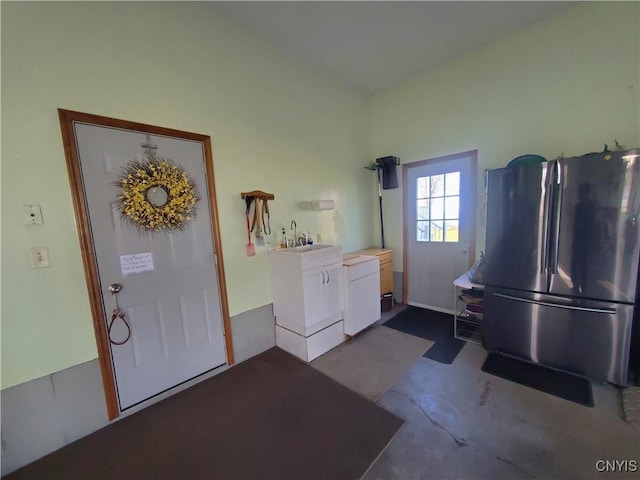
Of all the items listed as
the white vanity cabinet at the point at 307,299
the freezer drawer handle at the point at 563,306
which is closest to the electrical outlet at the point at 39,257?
the white vanity cabinet at the point at 307,299

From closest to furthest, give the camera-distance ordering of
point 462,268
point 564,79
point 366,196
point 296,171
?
point 564,79, point 296,171, point 462,268, point 366,196

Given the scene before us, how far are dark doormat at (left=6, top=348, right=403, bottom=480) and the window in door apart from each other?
2367mm

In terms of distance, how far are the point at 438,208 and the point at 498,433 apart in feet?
8.23

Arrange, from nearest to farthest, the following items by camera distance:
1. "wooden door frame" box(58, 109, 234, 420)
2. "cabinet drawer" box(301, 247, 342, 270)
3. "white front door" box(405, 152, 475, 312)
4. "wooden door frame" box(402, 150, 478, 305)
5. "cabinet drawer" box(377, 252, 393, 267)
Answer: "wooden door frame" box(58, 109, 234, 420), "cabinet drawer" box(301, 247, 342, 270), "wooden door frame" box(402, 150, 478, 305), "white front door" box(405, 152, 475, 312), "cabinet drawer" box(377, 252, 393, 267)

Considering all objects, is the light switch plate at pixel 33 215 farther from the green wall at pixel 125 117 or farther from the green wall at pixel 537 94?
the green wall at pixel 537 94

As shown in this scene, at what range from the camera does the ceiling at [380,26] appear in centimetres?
221

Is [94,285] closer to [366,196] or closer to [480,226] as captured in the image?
[366,196]

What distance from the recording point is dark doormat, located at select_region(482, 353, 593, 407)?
1879 millimetres

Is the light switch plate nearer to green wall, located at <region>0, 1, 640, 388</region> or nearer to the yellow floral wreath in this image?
green wall, located at <region>0, 1, 640, 388</region>

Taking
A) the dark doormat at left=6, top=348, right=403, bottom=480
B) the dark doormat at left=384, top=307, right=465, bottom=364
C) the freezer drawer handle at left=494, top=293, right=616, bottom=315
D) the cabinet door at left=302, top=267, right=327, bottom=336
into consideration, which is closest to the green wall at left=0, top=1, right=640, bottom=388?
the cabinet door at left=302, top=267, right=327, bottom=336

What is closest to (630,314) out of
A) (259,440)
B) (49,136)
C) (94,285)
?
(259,440)

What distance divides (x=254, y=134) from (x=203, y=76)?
0.60 metres

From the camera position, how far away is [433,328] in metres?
3.04

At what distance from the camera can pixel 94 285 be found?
5.56 feet
